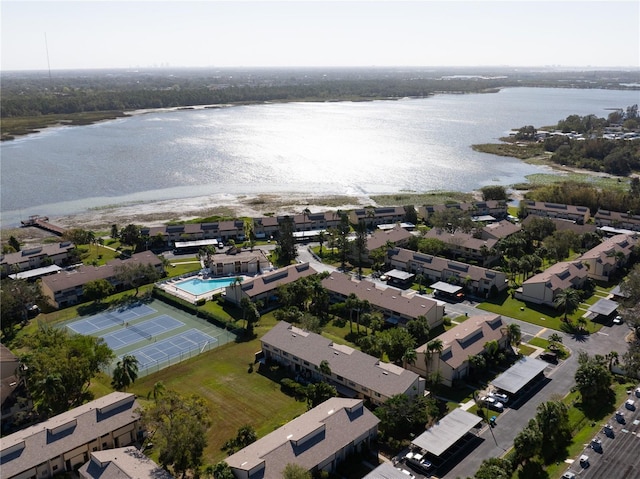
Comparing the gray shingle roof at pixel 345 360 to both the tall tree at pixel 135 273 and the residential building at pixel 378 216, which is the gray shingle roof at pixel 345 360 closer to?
the tall tree at pixel 135 273

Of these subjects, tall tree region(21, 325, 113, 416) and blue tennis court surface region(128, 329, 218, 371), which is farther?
blue tennis court surface region(128, 329, 218, 371)

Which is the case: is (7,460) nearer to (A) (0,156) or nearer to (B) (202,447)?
(B) (202,447)

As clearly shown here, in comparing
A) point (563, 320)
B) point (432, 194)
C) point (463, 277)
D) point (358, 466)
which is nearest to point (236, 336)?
point (358, 466)

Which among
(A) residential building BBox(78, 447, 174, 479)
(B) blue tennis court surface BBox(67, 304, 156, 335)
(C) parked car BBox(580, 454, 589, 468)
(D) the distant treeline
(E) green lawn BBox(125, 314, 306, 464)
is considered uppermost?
(D) the distant treeline

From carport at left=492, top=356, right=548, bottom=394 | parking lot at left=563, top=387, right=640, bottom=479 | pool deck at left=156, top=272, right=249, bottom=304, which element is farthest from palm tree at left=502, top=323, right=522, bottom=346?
Result: pool deck at left=156, top=272, right=249, bottom=304

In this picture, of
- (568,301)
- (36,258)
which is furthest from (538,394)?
(36,258)

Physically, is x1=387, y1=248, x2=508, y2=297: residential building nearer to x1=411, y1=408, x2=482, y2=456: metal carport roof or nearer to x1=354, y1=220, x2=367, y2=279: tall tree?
x1=354, y1=220, x2=367, y2=279: tall tree

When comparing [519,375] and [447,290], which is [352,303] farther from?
[519,375]
